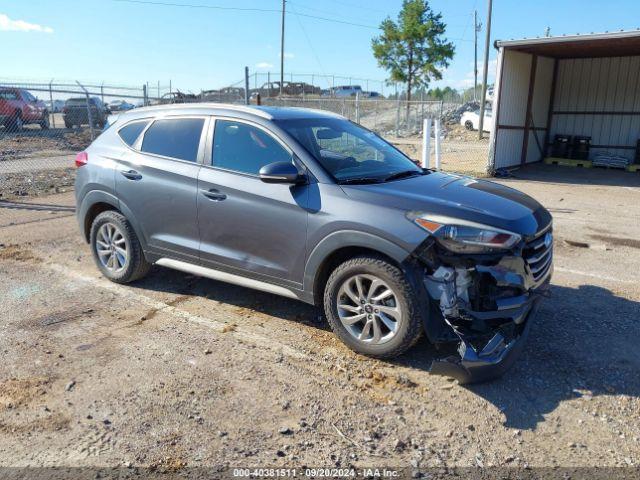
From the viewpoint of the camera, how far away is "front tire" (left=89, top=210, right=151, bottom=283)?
5227 mm

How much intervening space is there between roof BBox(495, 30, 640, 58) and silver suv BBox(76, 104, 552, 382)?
10297mm

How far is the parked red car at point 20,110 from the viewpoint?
18.5 m

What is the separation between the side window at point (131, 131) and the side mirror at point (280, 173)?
197 centimetres

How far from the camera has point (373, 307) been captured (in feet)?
12.4

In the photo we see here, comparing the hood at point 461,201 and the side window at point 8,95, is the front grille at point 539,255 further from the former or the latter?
the side window at point 8,95

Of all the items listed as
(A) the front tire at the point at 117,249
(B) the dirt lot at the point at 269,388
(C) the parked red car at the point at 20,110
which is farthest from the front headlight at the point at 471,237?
(C) the parked red car at the point at 20,110

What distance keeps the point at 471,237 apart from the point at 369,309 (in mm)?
897

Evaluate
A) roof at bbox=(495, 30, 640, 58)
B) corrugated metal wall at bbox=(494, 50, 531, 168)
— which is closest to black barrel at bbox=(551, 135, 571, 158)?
corrugated metal wall at bbox=(494, 50, 531, 168)

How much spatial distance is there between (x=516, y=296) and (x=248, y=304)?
8.12ft

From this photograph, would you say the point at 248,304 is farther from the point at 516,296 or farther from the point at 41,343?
the point at 516,296

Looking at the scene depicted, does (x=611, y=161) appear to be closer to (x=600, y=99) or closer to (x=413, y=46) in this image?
(x=600, y=99)

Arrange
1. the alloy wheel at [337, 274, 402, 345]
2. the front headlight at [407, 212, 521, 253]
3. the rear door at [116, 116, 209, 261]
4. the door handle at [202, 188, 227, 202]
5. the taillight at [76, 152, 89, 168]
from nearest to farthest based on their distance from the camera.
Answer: the front headlight at [407, 212, 521, 253] < the alloy wheel at [337, 274, 402, 345] < the door handle at [202, 188, 227, 202] < the rear door at [116, 116, 209, 261] < the taillight at [76, 152, 89, 168]

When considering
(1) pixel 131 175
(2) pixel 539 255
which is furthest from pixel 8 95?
(2) pixel 539 255

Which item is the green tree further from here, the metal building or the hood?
the hood
